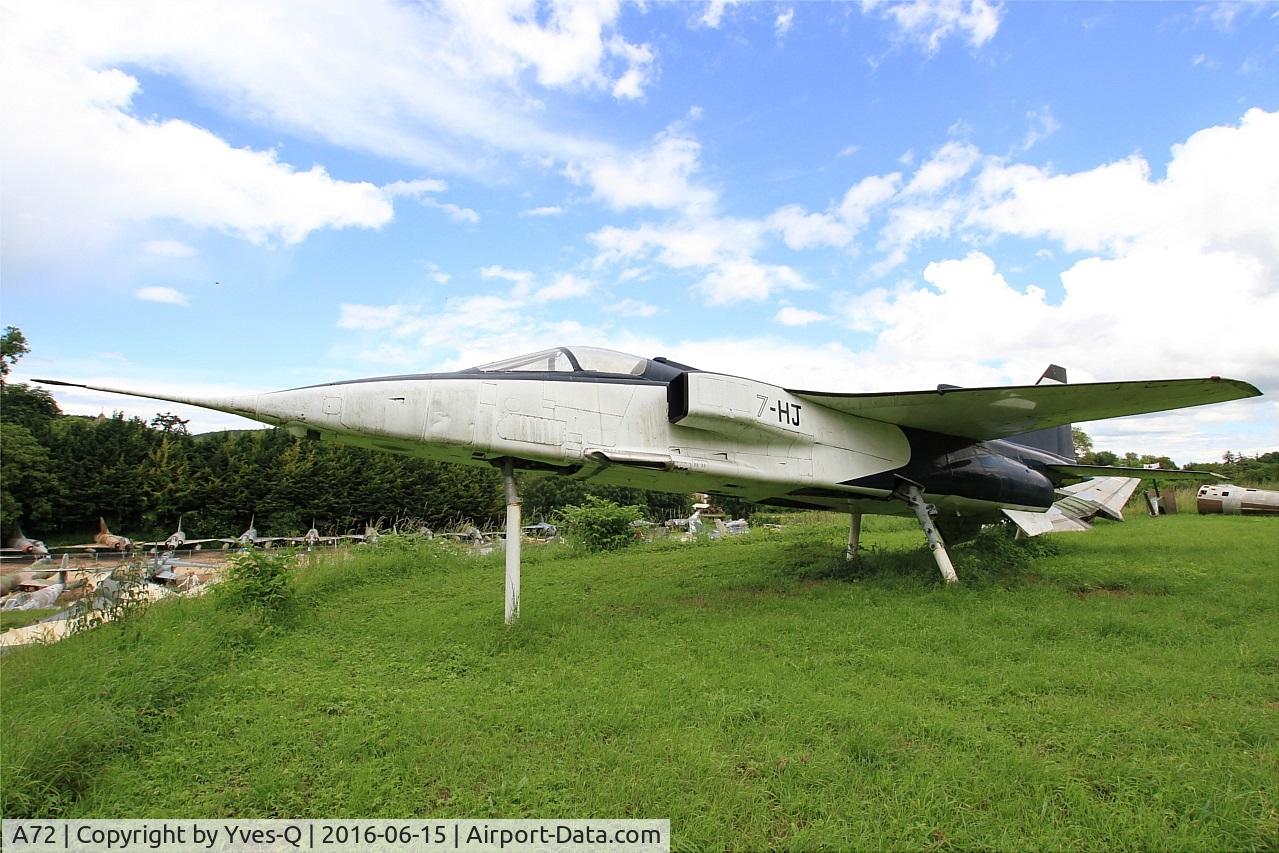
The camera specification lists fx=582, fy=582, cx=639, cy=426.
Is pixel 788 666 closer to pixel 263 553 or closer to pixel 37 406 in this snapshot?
pixel 263 553

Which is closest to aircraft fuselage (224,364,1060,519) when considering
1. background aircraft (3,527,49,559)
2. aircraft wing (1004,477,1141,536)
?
aircraft wing (1004,477,1141,536)

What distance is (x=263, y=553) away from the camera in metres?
6.96

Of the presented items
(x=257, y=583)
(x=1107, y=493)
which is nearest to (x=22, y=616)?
(x=257, y=583)

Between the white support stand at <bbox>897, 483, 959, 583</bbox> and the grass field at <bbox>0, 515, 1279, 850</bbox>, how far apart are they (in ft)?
1.39

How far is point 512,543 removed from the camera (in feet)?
18.3

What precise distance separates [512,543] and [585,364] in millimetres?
1952

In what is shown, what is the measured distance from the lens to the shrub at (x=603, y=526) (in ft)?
46.0

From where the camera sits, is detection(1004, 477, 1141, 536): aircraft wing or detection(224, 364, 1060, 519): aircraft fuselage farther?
detection(1004, 477, 1141, 536): aircraft wing

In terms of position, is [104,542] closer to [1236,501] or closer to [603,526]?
[603,526]

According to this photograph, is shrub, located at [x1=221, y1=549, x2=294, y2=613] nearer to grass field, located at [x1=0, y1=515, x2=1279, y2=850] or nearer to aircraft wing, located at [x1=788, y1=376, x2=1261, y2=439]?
grass field, located at [x1=0, y1=515, x2=1279, y2=850]

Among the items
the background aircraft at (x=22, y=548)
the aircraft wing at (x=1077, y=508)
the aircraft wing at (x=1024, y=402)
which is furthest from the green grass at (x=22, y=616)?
the aircraft wing at (x=1077, y=508)
